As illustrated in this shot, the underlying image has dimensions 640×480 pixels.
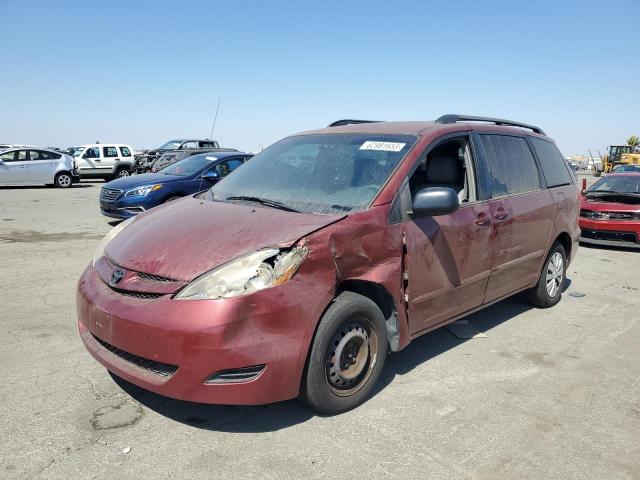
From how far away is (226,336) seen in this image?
8.44ft

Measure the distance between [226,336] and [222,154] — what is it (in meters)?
8.71

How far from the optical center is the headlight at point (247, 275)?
265 cm

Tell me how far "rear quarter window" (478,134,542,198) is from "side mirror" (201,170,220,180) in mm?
6672

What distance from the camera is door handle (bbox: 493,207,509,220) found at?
13.7 ft

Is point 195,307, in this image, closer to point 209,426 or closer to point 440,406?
point 209,426

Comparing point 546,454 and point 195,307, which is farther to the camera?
point 546,454

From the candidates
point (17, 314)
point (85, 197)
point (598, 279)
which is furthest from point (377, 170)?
point (85, 197)

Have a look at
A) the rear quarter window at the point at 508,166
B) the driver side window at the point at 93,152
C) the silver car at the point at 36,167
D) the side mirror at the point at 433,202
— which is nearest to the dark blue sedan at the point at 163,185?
the rear quarter window at the point at 508,166

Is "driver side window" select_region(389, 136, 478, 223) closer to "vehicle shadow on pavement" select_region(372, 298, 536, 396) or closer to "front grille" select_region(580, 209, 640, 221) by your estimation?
"vehicle shadow on pavement" select_region(372, 298, 536, 396)

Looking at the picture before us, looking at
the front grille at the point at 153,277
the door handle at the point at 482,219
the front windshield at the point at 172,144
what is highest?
the front windshield at the point at 172,144

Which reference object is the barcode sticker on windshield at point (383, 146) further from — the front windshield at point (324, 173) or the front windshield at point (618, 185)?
the front windshield at point (618, 185)

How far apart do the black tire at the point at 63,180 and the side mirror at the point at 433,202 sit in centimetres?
2053

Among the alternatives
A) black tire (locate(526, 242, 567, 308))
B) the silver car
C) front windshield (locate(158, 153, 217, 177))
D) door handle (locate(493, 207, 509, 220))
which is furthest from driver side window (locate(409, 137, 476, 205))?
the silver car

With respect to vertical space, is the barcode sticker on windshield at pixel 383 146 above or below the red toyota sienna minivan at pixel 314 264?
above
